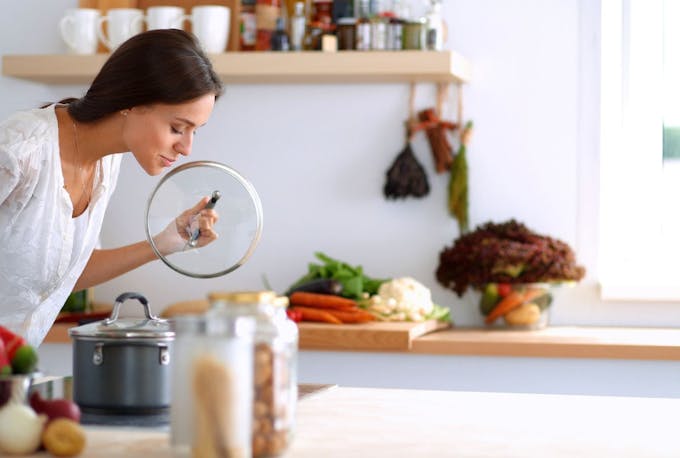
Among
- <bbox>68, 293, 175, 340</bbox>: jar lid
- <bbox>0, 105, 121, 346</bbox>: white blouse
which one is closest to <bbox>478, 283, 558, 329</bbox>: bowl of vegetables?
<bbox>0, 105, 121, 346</bbox>: white blouse

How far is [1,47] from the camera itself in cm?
410

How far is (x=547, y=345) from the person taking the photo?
322 centimetres

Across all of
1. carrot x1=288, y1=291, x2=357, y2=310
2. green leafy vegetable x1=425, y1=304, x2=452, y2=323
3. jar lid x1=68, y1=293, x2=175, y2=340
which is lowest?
green leafy vegetable x1=425, y1=304, x2=452, y2=323

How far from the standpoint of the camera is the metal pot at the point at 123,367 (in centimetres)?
170

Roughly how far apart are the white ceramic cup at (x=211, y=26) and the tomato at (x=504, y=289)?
1.15 meters

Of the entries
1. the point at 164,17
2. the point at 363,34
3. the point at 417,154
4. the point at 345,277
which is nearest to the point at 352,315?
the point at 345,277

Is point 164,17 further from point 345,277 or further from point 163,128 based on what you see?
point 163,128

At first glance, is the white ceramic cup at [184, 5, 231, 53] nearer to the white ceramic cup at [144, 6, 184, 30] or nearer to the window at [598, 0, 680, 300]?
the white ceramic cup at [144, 6, 184, 30]

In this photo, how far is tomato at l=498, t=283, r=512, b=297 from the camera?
11.5 ft

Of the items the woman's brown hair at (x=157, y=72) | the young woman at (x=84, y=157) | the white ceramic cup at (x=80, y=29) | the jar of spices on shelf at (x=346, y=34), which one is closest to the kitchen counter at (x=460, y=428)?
the young woman at (x=84, y=157)

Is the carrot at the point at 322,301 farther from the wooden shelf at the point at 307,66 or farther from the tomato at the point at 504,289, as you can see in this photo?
the wooden shelf at the point at 307,66

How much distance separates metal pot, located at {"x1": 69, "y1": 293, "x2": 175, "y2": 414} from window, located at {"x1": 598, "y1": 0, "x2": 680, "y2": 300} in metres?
2.31

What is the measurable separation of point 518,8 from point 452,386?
127cm

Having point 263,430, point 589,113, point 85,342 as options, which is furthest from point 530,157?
point 263,430
